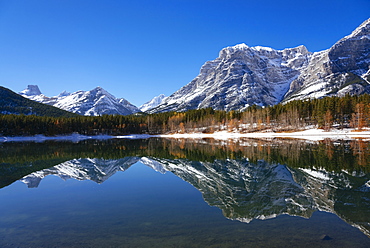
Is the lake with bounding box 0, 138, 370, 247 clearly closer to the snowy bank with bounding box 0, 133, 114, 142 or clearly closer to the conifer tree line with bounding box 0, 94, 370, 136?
the conifer tree line with bounding box 0, 94, 370, 136

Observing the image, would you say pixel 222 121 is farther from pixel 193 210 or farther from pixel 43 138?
pixel 193 210

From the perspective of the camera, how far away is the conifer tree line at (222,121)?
10644cm

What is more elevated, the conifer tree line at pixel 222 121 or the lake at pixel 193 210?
the conifer tree line at pixel 222 121

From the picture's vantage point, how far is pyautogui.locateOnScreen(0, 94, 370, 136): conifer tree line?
10644 cm

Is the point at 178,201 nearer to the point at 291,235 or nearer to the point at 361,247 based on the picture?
the point at 291,235

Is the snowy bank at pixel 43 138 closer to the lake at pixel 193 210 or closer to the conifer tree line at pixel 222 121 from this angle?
the conifer tree line at pixel 222 121

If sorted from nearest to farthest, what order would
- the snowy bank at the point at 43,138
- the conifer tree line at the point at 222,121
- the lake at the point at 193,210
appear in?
the lake at the point at 193,210 → the conifer tree line at the point at 222,121 → the snowy bank at the point at 43,138

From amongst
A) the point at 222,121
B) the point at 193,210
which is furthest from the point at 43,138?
the point at 193,210

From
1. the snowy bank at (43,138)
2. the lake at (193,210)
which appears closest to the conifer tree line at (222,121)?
the snowy bank at (43,138)

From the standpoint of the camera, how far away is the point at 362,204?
46.1 feet

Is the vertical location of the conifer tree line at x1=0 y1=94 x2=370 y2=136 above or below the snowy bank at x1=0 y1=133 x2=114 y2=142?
above

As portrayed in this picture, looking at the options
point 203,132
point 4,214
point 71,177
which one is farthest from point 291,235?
point 203,132

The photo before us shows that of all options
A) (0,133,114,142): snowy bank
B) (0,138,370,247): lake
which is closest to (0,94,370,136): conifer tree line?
(0,133,114,142): snowy bank

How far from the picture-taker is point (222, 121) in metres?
160
